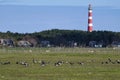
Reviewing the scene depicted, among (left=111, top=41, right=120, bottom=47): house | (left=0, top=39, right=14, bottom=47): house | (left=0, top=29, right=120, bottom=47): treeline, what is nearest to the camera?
(left=111, top=41, right=120, bottom=47): house

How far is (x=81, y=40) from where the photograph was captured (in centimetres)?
16300

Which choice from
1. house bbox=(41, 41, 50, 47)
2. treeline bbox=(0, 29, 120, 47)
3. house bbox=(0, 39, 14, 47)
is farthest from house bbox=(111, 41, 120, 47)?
house bbox=(0, 39, 14, 47)

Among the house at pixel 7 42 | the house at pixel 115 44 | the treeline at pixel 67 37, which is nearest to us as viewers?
the house at pixel 115 44

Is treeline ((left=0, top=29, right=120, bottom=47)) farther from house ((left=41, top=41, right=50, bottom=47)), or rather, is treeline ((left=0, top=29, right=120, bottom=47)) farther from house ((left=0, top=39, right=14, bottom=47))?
house ((left=0, top=39, right=14, bottom=47))

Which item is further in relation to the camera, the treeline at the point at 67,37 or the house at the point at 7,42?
the treeline at the point at 67,37

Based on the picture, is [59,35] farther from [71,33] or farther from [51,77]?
[51,77]

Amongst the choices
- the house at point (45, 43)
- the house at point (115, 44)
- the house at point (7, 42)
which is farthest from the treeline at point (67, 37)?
the house at point (7, 42)

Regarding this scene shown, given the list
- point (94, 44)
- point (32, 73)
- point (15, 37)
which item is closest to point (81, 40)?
point (94, 44)

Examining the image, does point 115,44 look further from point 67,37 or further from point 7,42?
point 7,42

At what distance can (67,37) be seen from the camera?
6565 inches

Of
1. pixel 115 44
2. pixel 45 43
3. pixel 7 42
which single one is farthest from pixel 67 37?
pixel 7 42

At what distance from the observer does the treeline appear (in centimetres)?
15812

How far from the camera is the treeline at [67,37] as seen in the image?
158 m

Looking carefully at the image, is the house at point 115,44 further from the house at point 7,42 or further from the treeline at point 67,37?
the house at point 7,42
